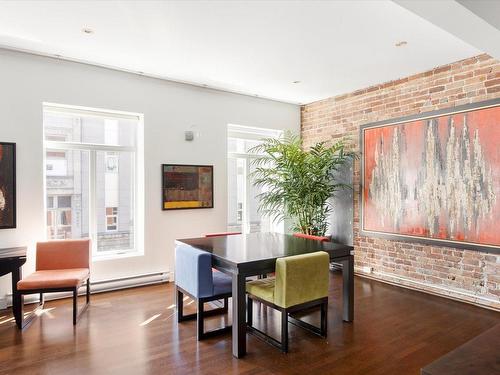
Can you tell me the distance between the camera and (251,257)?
281 cm

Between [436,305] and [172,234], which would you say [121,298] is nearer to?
[172,234]

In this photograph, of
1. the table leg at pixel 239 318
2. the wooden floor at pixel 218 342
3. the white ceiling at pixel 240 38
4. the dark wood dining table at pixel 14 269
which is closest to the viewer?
the wooden floor at pixel 218 342

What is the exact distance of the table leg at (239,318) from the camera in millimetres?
2629

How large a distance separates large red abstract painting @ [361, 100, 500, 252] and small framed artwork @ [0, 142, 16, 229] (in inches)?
177

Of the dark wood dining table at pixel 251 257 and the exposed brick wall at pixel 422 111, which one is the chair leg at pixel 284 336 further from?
the exposed brick wall at pixel 422 111

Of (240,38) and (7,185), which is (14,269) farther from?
(240,38)

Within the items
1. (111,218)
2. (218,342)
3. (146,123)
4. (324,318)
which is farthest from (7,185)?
(324,318)

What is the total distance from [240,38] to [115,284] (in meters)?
3.31

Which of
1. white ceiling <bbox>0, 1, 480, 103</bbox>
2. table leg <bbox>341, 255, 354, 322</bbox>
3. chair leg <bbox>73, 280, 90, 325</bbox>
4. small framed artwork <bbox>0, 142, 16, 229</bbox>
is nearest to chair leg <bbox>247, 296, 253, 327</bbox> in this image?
table leg <bbox>341, 255, 354, 322</bbox>

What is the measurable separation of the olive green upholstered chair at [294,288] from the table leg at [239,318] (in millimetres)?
285

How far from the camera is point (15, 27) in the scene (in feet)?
10.3

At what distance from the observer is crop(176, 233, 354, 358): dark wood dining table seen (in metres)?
2.64

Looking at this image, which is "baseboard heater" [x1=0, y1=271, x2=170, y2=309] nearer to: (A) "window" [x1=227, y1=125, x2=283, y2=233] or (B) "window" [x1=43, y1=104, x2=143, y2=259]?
(B) "window" [x1=43, y1=104, x2=143, y2=259]

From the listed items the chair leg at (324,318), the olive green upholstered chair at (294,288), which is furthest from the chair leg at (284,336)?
the chair leg at (324,318)
